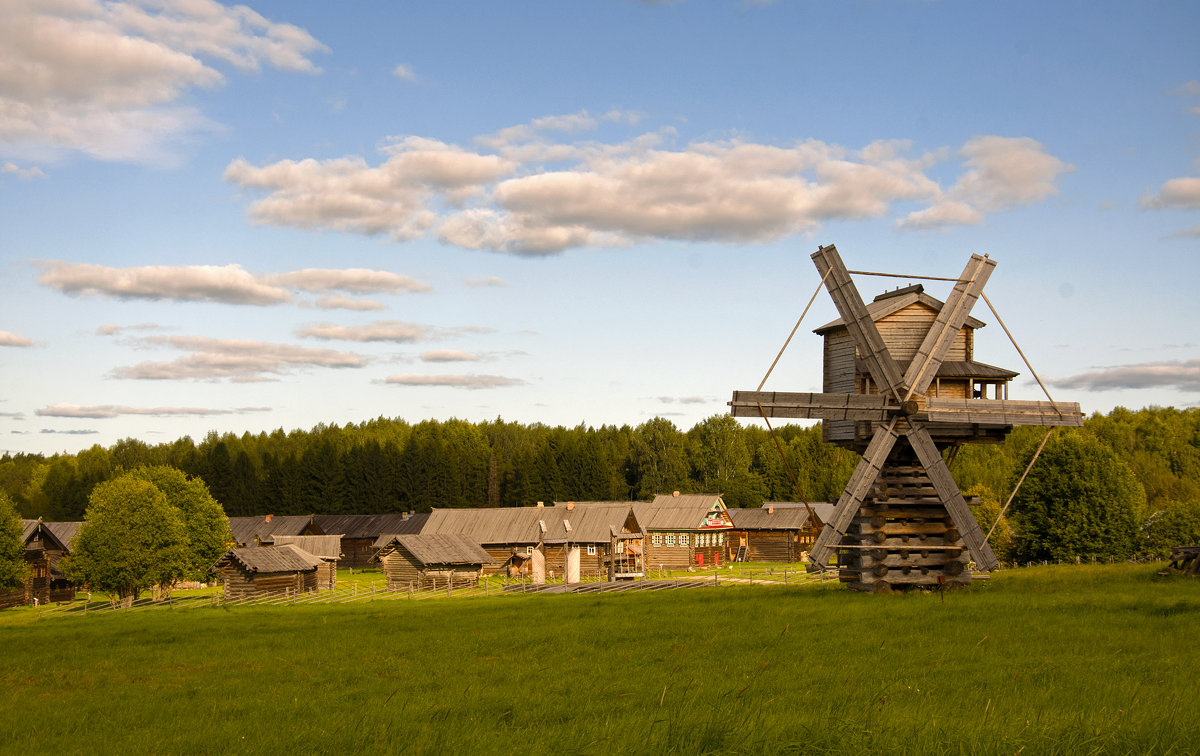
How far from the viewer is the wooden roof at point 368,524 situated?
94.2 meters

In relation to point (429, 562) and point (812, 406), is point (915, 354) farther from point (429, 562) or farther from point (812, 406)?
point (429, 562)

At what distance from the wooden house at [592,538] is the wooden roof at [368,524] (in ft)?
79.5

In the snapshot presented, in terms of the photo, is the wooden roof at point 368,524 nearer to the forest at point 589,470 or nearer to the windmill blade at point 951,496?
Result: the forest at point 589,470

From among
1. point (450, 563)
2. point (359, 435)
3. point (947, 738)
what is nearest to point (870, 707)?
point (947, 738)

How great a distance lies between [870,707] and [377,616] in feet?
77.7

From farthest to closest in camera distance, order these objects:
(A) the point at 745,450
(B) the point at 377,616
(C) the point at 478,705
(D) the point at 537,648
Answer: (A) the point at 745,450, (B) the point at 377,616, (D) the point at 537,648, (C) the point at 478,705

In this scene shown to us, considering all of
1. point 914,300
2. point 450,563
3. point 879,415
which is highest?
point 914,300

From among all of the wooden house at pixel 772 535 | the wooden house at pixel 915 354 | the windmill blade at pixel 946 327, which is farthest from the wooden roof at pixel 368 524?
the windmill blade at pixel 946 327

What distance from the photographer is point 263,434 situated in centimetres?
19138

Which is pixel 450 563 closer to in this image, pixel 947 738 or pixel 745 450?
pixel 947 738

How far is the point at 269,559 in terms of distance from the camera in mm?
55062

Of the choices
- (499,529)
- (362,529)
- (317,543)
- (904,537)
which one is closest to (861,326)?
(904,537)

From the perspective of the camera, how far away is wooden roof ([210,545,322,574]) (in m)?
53.5

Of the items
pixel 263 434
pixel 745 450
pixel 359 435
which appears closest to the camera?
pixel 745 450
